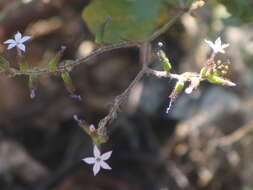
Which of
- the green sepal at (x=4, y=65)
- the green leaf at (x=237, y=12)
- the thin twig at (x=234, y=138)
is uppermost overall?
the green sepal at (x=4, y=65)

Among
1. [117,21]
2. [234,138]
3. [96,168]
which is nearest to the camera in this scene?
[96,168]

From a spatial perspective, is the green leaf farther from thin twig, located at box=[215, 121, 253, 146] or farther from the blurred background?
thin twig, located at box=[215, 121, 253, 146]

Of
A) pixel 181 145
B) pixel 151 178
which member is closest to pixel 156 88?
pixel 181 145

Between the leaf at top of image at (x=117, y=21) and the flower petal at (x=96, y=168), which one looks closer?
the flower petal at (x=96, y=168)

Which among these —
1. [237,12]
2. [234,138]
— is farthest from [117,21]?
[234,138]

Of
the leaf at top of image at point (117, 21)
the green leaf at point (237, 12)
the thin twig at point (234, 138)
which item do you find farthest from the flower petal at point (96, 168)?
the thin twig at point (234, 138)

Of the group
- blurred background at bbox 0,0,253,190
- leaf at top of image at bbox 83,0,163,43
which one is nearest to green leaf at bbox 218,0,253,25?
leaf at top of image at bbox 83,0,163,43

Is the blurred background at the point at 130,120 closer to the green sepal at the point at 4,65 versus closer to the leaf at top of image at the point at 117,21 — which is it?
the leaf at top of image at the point at 117,21

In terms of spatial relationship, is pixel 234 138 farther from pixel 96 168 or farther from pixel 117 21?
pixel 96 168

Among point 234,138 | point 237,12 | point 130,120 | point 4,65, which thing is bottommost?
point 234,138
